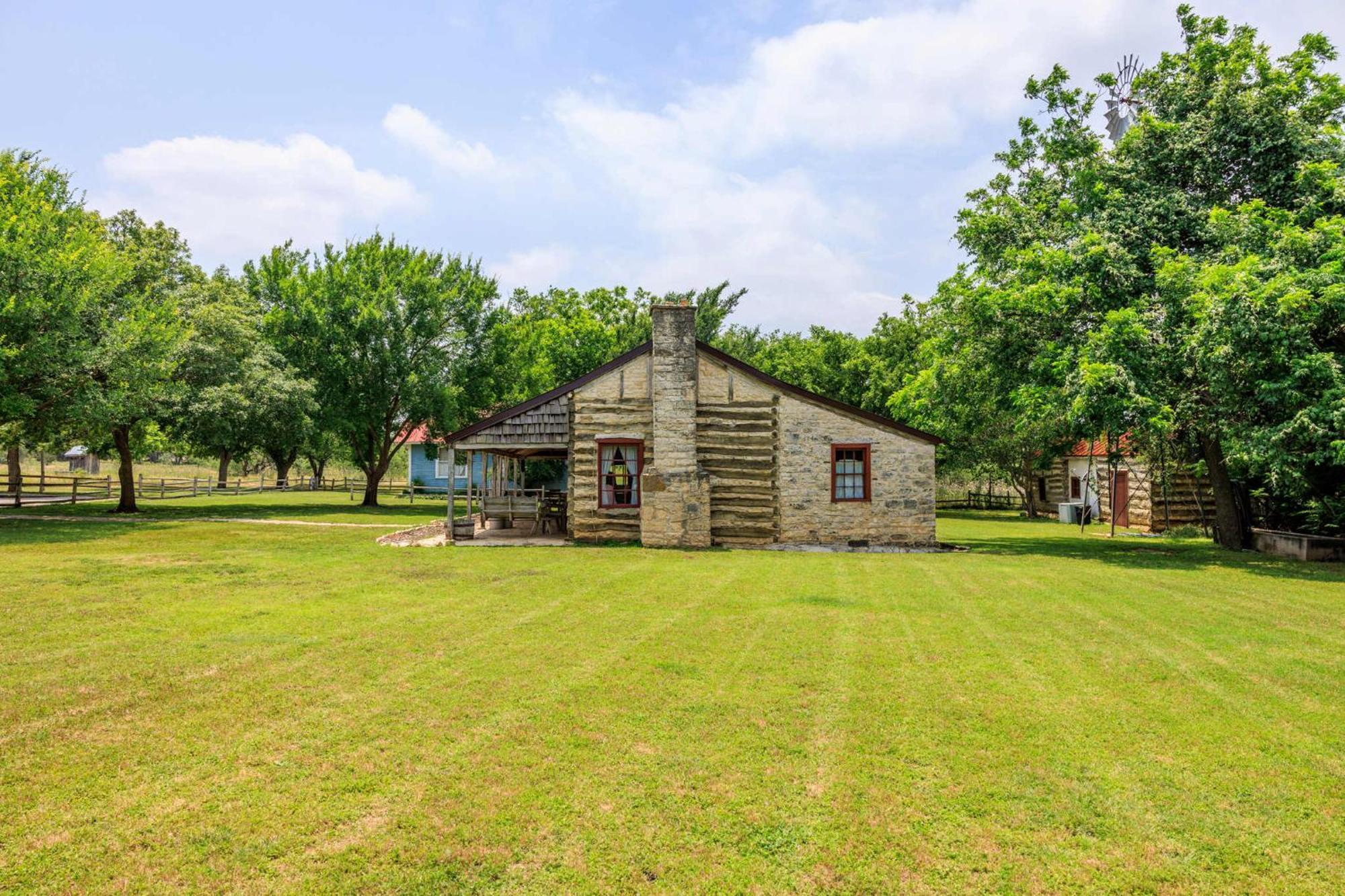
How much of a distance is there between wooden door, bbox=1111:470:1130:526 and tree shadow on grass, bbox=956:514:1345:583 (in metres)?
4.76

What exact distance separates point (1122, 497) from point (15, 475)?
156 ft

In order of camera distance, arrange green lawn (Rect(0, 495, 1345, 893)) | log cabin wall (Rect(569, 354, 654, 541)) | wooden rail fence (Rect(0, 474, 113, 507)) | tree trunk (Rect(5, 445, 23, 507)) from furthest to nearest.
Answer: wooden rail fence (Rect(0, 474, 113, 507)) → tree trunk (Rect(5, 445, 23, 507)) → log cabin wall (Rect(569, 354, 654, 541)) → green lawn (Rect(0, 495, 1345, 893))

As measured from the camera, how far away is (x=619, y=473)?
19906 mm

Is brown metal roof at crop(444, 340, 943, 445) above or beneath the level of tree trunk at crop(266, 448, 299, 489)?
above

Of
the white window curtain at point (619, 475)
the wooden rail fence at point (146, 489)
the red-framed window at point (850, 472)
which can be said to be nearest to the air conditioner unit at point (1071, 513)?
the red-framed window at point (850, 472)

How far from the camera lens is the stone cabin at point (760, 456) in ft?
63.2

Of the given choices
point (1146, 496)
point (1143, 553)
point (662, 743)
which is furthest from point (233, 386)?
point (1146, 496)

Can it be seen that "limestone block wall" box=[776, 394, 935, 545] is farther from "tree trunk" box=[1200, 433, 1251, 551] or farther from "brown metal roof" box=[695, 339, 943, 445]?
"tree trunk" box=[1200, 433, 1251, 551]

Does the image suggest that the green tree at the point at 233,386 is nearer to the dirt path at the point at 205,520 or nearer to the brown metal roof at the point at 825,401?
the dirt path at the point at 205,520

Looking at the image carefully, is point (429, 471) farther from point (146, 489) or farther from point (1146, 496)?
point (1146, 496)

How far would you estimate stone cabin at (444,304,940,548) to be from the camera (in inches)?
758

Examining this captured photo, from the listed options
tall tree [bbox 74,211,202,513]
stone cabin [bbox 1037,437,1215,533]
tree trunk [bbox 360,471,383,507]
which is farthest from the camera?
tree trunk [bbox 360,471,383,507]

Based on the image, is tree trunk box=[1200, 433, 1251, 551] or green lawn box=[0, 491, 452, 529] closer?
tree trunk box=[1200, 433, 1251, 551]

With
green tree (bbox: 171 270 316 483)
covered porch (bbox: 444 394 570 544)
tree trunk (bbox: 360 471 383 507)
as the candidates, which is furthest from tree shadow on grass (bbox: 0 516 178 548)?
tree trunk (bbox: 360 471 383 507)
